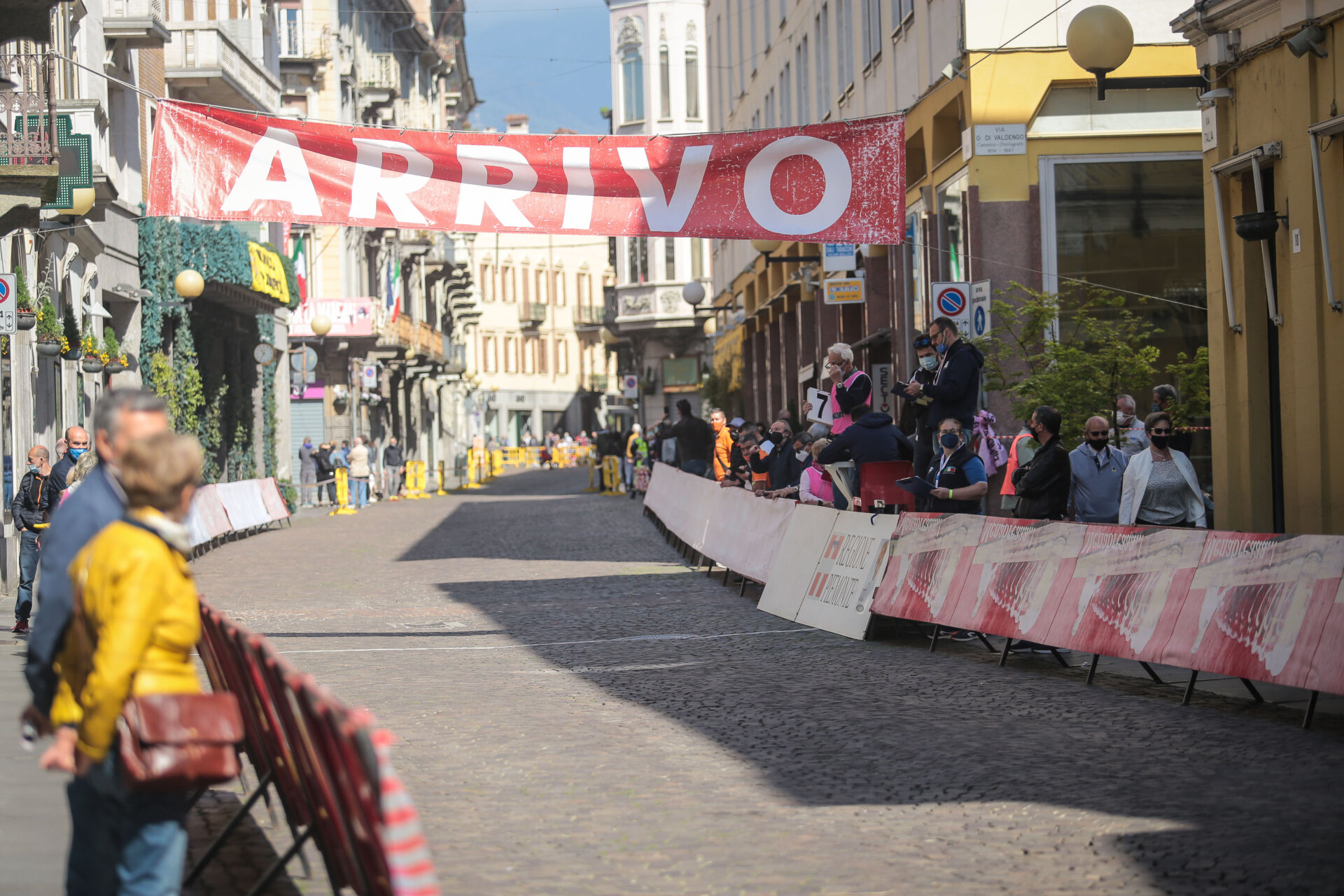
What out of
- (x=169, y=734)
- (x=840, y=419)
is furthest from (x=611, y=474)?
(x=169, y=734)

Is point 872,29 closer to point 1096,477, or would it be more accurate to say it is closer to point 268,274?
point 268,274

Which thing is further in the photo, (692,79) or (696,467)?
(692,79)

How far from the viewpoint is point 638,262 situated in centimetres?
6600

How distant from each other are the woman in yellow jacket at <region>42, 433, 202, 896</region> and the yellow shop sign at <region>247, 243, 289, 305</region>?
31.3m

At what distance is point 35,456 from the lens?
15.9 metres

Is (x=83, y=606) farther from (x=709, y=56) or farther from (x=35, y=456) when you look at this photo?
(x=709, y=56)

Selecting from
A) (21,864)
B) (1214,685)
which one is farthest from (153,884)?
(1214,685)

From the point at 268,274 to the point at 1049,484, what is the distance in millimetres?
27088

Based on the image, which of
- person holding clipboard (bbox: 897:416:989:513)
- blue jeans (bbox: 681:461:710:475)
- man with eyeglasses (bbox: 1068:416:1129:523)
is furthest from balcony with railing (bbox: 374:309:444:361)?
man with eyeglasses (bbox: 1068:416:1129:523)

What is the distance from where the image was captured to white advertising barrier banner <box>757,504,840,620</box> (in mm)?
14367

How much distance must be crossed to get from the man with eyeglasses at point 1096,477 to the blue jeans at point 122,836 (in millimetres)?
9570

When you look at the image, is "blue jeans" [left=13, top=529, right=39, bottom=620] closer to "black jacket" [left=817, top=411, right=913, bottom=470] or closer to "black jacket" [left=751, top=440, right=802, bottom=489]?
"black jacket" [left=817, top=411, right=913, bottom=470]

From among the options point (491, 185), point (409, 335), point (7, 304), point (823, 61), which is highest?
point (823, 61)

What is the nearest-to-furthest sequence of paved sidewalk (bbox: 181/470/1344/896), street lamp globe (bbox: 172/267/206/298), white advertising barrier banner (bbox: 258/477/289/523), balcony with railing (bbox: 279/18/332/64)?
1. paved sidewalk (bbox: 181/470/1344/896)
2. street lamp globe (bbox: 172/267/206/298)
3. white advertising barrier banner (bbox: 258/477/289/523)
4. balcony with railing (bbox: 279/18/332/64)
